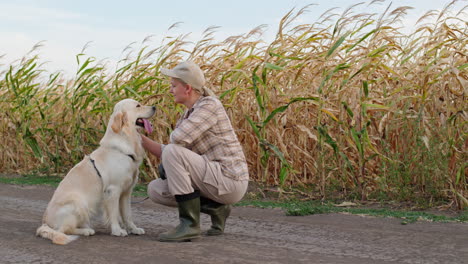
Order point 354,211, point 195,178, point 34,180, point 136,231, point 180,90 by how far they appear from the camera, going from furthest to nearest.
A: 1. point 34,180
2. point 354,211
3. point 136,231
4. point 180,90
5. point 195,178

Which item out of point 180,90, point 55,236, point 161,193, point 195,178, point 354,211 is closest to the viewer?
point 55,236

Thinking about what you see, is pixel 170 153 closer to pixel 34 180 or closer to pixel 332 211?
pixel 332 211

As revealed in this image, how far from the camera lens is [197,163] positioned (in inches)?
187

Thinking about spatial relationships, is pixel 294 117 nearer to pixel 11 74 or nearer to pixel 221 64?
pixel 221 64

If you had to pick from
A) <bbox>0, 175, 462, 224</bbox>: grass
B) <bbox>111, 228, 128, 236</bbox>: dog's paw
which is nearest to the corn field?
<bbox>0, 175, 462, 224</bbox>: grass

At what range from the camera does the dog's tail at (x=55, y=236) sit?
465 cm

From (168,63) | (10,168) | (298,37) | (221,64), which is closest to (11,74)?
(10,168)

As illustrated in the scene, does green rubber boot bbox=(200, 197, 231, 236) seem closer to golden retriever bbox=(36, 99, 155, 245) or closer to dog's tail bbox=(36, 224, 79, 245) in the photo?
golden retriever bbox=(36, 99, 155, 245)

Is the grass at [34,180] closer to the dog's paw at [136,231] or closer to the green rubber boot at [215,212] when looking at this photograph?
the dog's paw at [136,231]

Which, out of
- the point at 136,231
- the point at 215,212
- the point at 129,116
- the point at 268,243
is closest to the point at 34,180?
the point at 136,231

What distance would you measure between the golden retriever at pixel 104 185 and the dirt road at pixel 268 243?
142mm

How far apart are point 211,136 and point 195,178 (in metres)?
0.37

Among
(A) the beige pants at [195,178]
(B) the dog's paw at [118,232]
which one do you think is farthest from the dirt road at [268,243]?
(A) the beige pants at [195,178]

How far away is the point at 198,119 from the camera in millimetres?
4738
